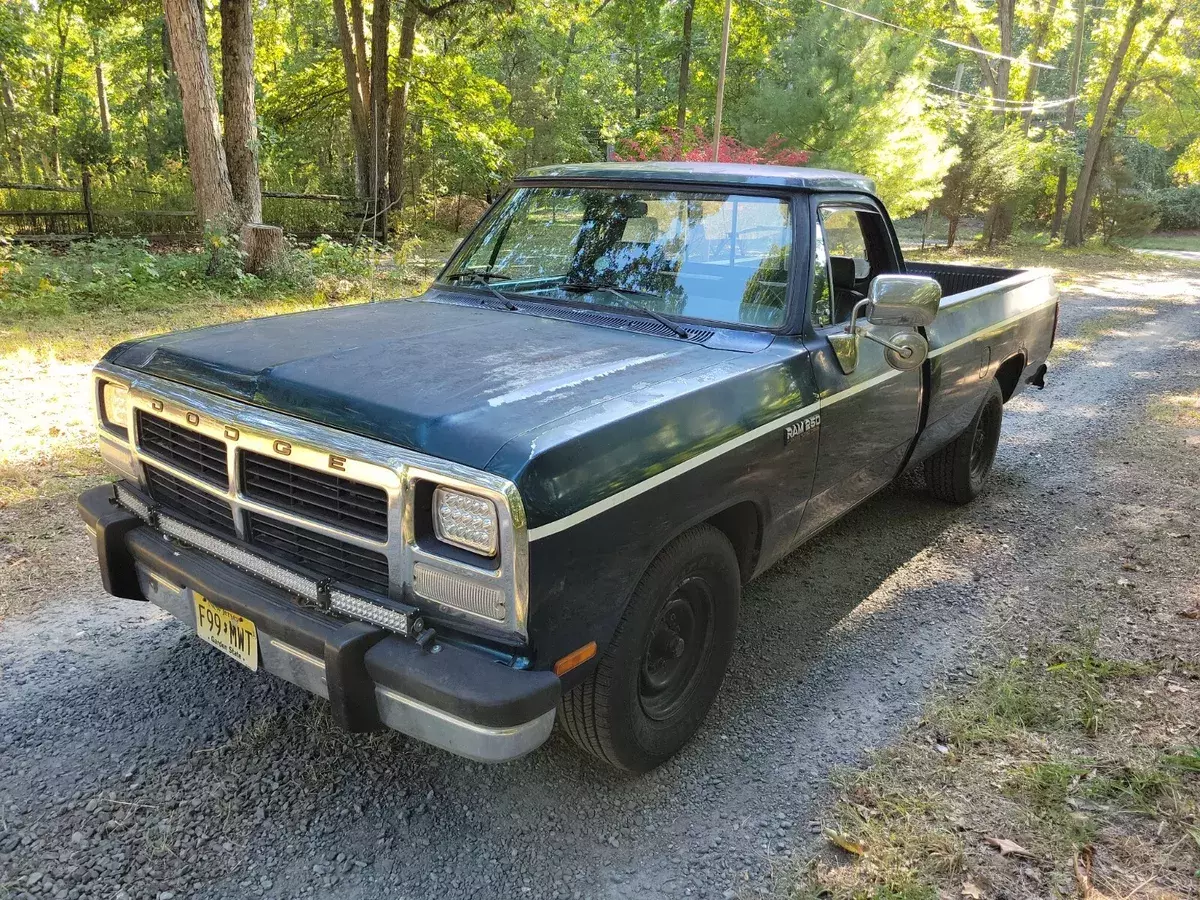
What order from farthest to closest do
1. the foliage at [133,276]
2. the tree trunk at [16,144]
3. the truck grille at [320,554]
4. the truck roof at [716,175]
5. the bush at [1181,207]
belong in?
the bush at [1181,207], the tree trunk at [16,144], the foliage at [133,276], the truck roof at [716,175], the truck grille at [320,554]

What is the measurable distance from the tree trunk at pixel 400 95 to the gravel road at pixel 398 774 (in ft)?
54.3

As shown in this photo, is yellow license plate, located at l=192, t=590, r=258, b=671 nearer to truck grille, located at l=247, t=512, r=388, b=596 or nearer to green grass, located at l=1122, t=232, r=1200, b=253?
truck grille, located at l=247, t=512, r=388, b=596

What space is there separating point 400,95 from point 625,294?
1723 centimetres

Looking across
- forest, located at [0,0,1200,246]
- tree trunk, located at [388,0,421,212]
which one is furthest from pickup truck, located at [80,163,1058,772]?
tree trunk, located at [388,0,421,212]

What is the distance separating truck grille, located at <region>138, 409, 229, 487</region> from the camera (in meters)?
2.68

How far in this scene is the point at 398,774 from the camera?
286 cm

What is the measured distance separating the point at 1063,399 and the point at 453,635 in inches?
302

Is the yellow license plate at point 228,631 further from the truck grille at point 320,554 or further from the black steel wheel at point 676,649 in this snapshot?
the black steel wheel at point 676,649

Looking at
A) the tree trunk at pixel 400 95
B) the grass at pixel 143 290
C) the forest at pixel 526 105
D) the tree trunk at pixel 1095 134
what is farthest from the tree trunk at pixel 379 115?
the tree trunk at pixel 1095 134

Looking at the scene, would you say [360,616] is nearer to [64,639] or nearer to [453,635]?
[453,635]

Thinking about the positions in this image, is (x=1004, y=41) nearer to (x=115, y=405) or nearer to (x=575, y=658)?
(x=115, y=405)

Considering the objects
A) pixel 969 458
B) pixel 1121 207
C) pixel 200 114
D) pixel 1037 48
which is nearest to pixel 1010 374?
pixel 969 458

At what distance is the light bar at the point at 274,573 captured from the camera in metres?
2.31

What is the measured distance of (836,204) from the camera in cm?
376
